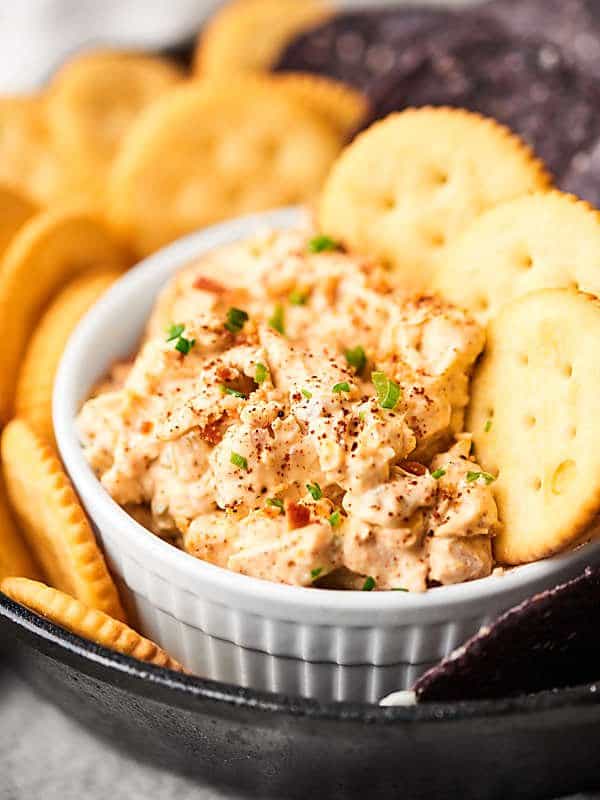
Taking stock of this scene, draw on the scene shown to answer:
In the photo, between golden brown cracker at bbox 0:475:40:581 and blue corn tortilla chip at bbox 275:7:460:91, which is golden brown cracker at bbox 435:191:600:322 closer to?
golden brown cracker at bbox 0:475:40:581

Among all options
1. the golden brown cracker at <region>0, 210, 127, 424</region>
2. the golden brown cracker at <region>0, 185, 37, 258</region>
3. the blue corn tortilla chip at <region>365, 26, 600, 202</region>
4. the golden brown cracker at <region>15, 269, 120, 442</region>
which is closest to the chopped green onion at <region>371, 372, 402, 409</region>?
the golden brown cracker at <region>15, 269, 120, 442</region>

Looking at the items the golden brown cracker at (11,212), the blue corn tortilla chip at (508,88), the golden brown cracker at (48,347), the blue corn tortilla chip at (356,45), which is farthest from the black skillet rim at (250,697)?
the blue corn tortilla chip at (356,45)

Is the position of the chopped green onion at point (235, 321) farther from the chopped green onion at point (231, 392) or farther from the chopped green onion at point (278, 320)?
the chopped green onion at point (231, 392)

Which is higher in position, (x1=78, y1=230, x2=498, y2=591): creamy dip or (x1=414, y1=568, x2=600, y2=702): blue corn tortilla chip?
(x1=78, y1=230, x2=498, y2=591): creamy dip

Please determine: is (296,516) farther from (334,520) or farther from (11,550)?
(11,550)

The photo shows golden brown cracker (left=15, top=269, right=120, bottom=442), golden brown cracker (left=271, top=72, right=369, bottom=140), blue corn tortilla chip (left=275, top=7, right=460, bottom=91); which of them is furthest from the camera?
blue corn tortilla chip (left=275, top=7, right=460, bottom=91)

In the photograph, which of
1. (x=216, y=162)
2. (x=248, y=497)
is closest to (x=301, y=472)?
(x=248, y=497)

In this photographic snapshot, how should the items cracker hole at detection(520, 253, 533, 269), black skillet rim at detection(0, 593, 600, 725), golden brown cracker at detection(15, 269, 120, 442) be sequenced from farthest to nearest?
golden brown cracker at detection(15, 269, 120, 442) < cracker hole at detection(520, 253, 533, 269) < black skillet rim at detection(0, 593, 600, 725)

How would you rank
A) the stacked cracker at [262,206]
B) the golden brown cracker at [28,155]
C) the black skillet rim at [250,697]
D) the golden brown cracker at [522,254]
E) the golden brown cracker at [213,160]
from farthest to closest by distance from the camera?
the golden brown cracker at [28,155] → the golden brown cracker at [213,160] → the golden brown cracker at [522,254] → the stacked cracker at [262,206] → the black skillet rim at [250,697]
